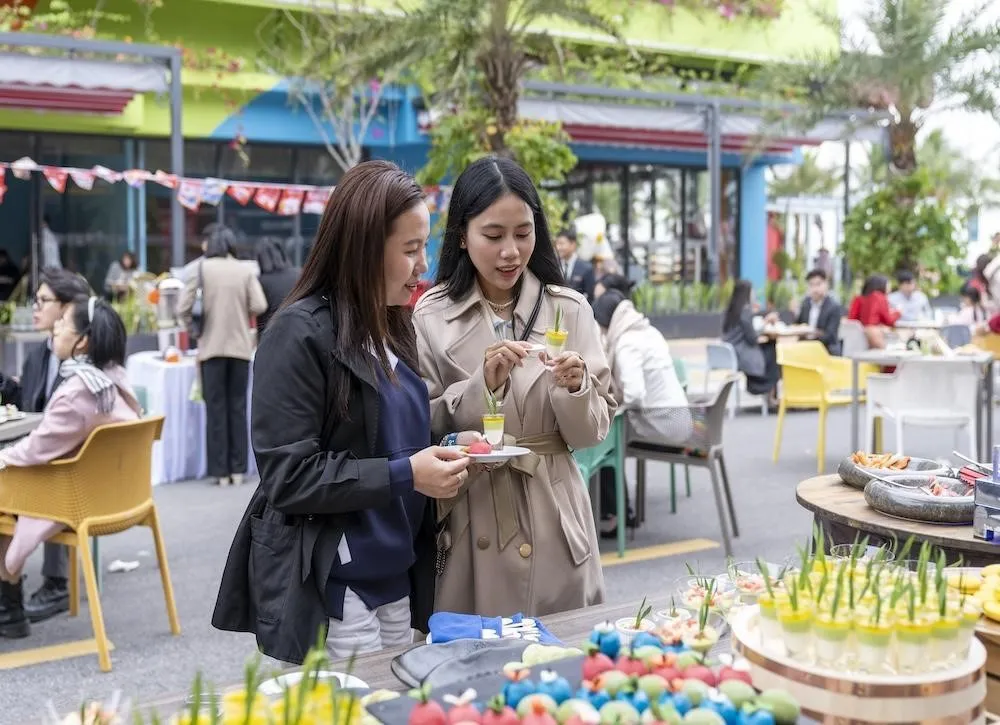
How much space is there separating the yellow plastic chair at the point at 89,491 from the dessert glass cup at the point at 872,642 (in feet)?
11.8

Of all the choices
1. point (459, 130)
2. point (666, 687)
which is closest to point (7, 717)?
point (666, 687)

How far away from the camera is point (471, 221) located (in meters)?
2.75

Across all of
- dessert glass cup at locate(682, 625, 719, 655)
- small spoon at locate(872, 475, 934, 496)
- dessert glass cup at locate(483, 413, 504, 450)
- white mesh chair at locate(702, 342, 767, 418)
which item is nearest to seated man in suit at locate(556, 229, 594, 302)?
white mesh chair at locate(702, 342, 767, 418)

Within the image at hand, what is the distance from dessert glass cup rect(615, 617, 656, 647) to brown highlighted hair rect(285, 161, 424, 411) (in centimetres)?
73

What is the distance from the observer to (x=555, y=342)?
2.68 meters

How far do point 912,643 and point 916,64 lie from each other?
16011 mm

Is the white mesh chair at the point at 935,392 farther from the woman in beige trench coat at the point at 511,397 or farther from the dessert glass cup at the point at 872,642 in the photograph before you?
the dessert glass cup at the point at 872,642

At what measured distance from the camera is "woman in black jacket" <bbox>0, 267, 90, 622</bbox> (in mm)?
5078

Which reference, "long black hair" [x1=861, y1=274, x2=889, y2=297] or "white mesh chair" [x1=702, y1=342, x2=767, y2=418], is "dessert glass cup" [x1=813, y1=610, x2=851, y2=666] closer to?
"white mesh chair" [x1=702, y1=342, x2=767, y2=418]

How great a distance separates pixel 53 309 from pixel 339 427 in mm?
3264

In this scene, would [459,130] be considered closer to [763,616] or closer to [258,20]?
[258,20]

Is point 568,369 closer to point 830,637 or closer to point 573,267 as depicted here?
point 830,637

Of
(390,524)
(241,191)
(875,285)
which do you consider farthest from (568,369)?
(241,191)

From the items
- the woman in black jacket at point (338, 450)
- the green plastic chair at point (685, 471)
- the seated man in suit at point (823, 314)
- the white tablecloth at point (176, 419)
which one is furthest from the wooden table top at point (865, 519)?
the seated man in suit at point (823, 314)
